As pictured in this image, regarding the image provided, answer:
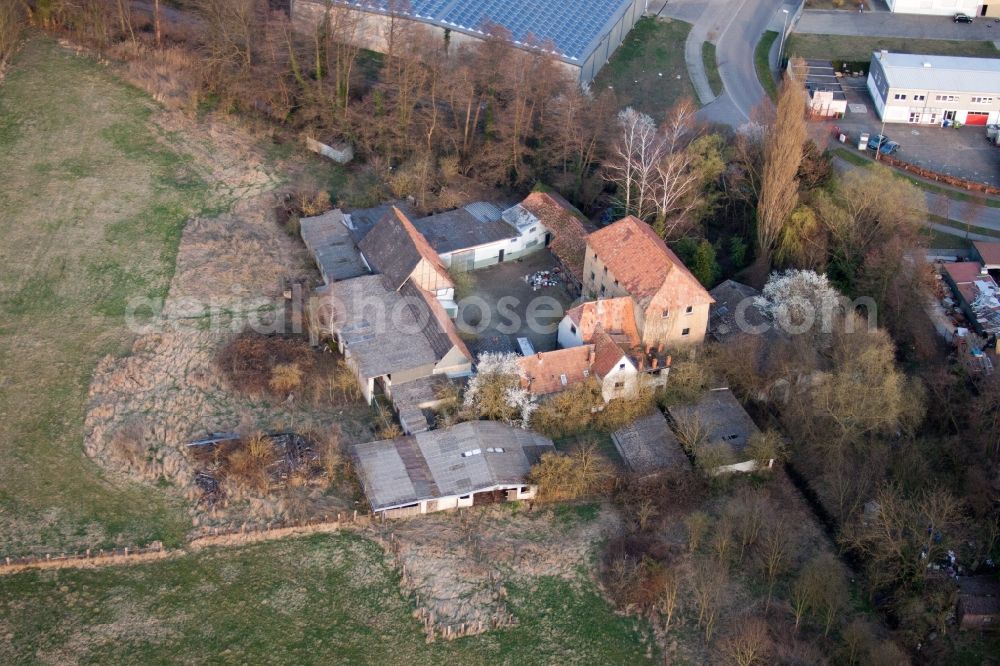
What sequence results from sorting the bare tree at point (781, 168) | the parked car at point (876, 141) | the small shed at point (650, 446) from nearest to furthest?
the small shed at point (650, 446) → the bare tree at point (781, 168) → the parked car at point (876, 141)

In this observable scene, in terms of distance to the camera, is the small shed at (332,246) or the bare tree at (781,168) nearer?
the bare tree at (781,168)

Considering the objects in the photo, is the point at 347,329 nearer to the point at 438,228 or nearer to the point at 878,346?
the point at 438,228

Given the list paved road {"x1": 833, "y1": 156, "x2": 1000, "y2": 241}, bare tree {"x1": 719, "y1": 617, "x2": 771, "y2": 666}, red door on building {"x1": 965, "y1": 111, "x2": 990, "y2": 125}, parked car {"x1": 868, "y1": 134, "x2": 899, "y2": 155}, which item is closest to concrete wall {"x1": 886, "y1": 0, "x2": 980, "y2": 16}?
red door on building {"x1": 965, "y1": 111, "x2": 990, "y2": 125}

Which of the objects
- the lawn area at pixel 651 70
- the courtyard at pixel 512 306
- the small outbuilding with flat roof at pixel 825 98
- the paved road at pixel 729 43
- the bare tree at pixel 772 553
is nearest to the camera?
the bare tree at pixel 772 553

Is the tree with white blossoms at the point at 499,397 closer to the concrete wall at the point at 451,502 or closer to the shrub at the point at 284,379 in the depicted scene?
the concrete wall at the point at 451,502

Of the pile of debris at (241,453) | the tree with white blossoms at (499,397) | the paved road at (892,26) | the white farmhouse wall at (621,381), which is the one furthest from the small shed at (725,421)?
the paved road at (892,26)

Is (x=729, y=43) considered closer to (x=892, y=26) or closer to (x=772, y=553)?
(x=892, y=26)

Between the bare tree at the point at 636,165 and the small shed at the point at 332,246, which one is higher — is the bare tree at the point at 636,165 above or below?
above

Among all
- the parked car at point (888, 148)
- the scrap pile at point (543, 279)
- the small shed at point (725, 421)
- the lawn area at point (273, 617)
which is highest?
the parked car at point (888, 148)
